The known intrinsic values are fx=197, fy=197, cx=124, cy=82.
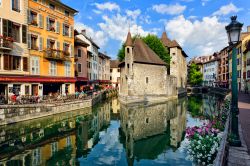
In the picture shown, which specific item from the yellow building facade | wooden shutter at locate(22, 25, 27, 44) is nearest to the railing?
wooden shutter at locate(22, 25, 27, 44)

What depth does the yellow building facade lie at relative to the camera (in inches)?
896

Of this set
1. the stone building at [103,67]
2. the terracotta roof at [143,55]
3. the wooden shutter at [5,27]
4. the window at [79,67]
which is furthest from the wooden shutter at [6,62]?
the stone building at [103,67]

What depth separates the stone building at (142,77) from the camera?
31906mm

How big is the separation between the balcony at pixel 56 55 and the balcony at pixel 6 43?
4651 mm

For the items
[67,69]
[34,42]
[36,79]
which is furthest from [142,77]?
[34,42]

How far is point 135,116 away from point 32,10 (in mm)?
16919

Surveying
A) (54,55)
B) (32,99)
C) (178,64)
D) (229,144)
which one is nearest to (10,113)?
(32,99)

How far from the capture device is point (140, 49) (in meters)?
35.4

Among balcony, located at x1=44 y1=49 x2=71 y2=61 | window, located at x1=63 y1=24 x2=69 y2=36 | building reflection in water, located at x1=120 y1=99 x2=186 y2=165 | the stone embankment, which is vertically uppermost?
window, located at x1=63 y1=24 x2=69 y2=36

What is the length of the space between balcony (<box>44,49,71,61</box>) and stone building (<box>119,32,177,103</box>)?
32.2ft

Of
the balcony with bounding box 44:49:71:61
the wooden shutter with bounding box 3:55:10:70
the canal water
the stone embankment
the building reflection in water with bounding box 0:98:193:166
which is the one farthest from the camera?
the balcony with bounding box 44:49:71:61

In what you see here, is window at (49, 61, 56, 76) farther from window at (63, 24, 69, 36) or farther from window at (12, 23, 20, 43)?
window at (12, 23, 20, 43)

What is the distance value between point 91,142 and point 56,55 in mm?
15073

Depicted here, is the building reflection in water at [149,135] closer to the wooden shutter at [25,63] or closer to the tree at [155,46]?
the wooden shutter at [25,63]
